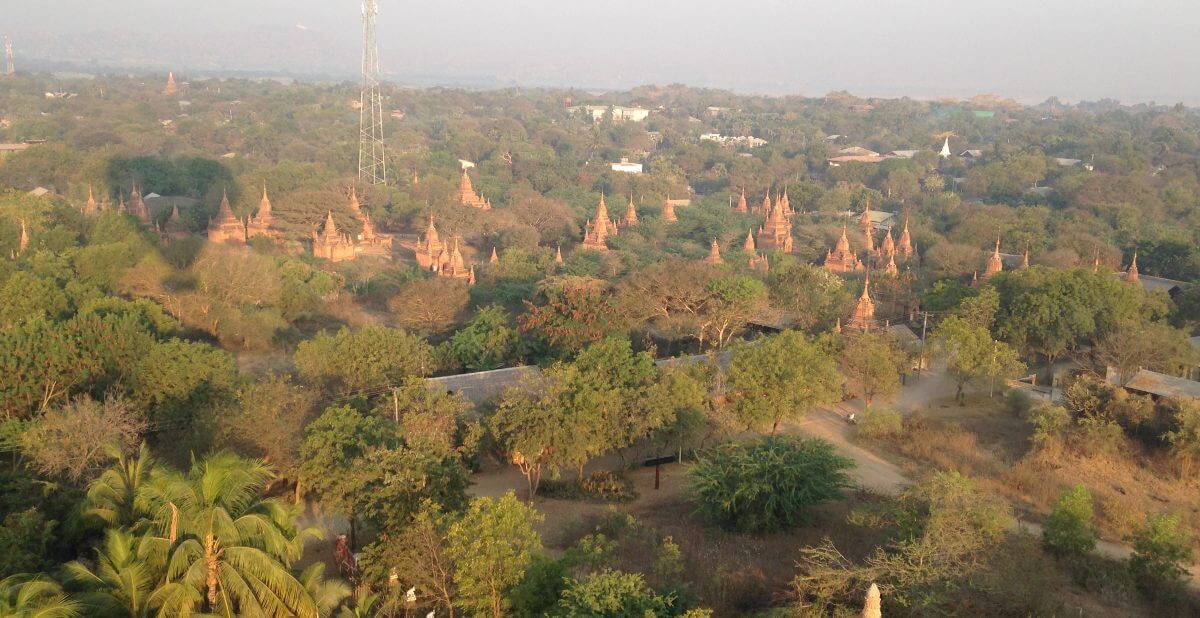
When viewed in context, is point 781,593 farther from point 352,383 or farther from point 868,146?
point 868,146

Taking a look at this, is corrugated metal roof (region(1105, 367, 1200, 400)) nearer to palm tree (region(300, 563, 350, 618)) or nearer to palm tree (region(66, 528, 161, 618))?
palm tree (region(300, 563, 350, 618))

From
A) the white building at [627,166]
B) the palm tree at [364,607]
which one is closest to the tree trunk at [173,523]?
the palm tree at [364,607]

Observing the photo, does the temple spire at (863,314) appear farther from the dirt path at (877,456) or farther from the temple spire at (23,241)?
the temple spire at (23,241)

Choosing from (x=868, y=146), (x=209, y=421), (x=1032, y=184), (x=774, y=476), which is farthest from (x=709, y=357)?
(x=868, y=146)

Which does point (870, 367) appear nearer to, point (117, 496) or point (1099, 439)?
point (1099, 439)

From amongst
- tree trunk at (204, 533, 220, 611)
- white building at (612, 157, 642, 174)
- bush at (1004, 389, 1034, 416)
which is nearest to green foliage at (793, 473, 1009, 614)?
tree trunk at (204, 533, 220, 611)

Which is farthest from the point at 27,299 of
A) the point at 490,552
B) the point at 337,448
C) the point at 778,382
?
the point at 778,382
